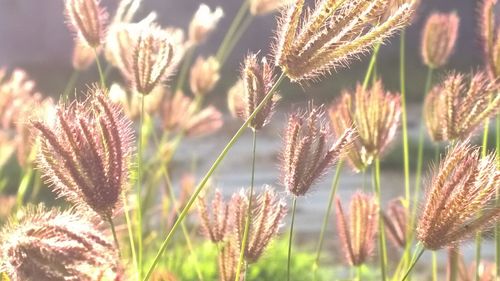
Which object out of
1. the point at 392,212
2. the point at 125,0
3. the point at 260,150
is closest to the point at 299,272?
the point at 392,212

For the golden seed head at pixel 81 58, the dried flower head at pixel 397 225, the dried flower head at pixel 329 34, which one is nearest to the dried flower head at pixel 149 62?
the dried flower head at pixel 329 34

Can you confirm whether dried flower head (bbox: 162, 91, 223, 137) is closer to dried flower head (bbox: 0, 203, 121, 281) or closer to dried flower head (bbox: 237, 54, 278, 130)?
dried flower head (bbox: 237, 54, 278, 130)

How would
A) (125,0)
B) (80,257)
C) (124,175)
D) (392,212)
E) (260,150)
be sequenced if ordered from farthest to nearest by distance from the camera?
(260,150), (392,212), (125,0), (124,175), (80,257)

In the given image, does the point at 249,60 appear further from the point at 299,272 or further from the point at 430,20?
the point at 299,272

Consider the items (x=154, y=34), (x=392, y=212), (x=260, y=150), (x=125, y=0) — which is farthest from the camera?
(x=260, y=150)

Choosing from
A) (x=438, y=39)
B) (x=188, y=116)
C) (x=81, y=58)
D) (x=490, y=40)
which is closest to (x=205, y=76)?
(x=81, y=58)

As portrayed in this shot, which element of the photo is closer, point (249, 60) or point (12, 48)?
point (249, 60)
